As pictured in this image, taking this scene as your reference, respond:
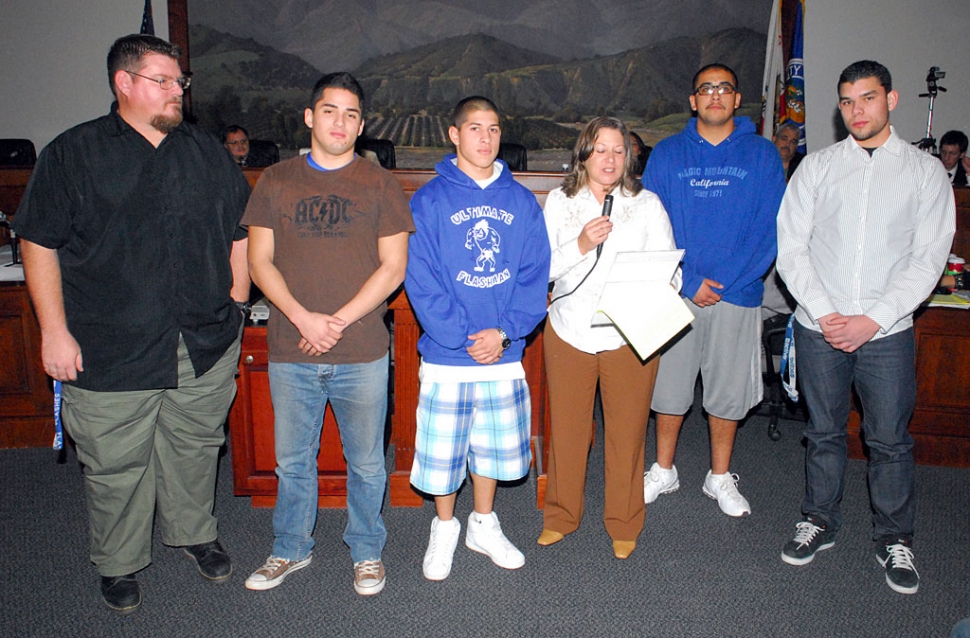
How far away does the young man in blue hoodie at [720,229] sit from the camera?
2.53m

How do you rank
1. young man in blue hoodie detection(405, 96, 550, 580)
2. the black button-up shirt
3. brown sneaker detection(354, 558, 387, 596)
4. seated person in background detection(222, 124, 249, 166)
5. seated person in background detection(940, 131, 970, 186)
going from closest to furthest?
the black button-up shirt → young man in blue hoodie detection(405, 96, 550, 580) → brown sneaker detection(354, 558, 387, 596) → seated person in background detection(222, 124, 249, 166) → seated person in background detection(940, 131, 970, 186)

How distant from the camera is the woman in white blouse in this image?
2248 mm

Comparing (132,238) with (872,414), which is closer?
(132,238)

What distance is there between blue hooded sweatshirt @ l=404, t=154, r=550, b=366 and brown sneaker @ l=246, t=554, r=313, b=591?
0.88 meters

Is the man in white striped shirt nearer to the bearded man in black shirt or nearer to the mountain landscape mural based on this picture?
the bearded man in black shirt

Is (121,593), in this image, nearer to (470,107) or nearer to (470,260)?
(470,260)

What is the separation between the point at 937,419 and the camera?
340cm

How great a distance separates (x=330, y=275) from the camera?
2.08m

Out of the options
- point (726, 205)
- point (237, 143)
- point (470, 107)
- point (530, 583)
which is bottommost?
point (530, 583)

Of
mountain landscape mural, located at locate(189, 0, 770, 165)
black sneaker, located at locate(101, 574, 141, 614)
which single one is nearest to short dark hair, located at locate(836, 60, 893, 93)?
black sneaker, located at locate(101, 574, 141, 614)

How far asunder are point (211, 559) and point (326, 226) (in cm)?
126

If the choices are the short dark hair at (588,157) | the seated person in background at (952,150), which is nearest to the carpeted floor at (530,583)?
the short dark hair at (588,157)

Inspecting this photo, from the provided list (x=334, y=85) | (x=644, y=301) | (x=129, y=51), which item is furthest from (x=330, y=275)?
(x=644, y=301)

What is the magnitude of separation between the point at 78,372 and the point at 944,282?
3738 millimetres
